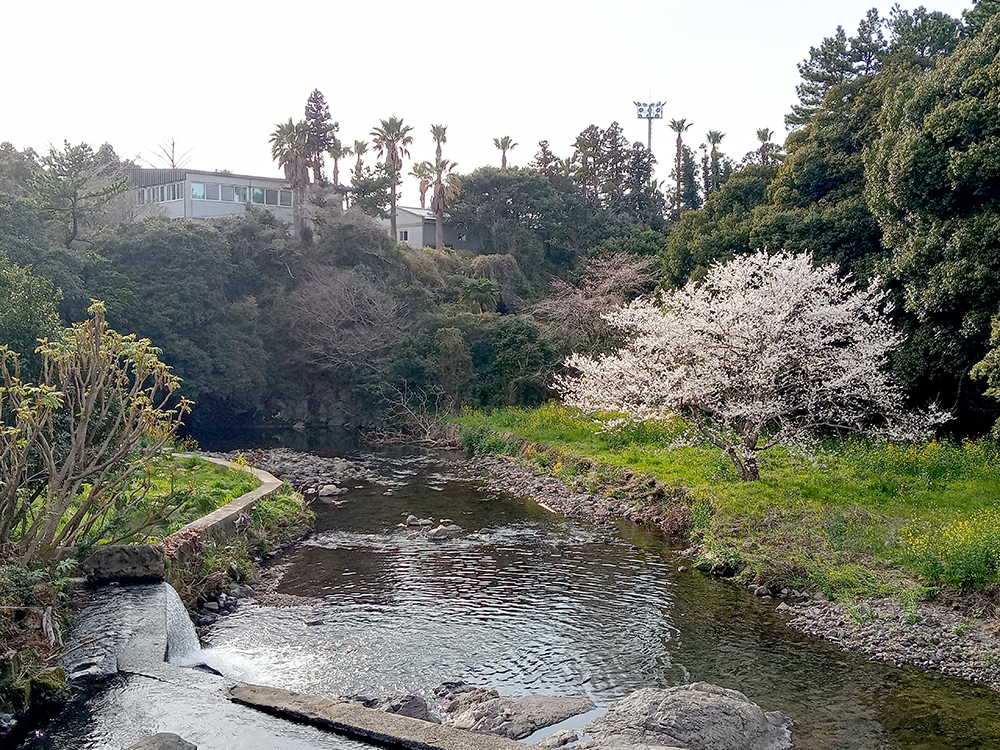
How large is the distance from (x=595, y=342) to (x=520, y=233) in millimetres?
18490

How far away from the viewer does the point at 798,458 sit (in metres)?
19.7

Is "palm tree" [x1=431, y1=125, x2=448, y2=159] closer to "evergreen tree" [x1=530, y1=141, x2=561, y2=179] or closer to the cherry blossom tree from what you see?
"evergreen tree" [x1=530, y1=141, x2=561, y2=179]

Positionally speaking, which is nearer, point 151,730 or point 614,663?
point 151,730

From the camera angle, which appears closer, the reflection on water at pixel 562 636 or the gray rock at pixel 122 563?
the reflection on water at pixel 562 636

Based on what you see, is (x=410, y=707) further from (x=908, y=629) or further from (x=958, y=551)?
(x=958, y=551)

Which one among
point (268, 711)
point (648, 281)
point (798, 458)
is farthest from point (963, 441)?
point (648, 281)

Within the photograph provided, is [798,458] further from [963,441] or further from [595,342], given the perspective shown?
[595,342]

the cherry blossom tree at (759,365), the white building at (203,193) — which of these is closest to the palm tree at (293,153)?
the white building at (203,193)

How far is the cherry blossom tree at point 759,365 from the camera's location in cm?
1794

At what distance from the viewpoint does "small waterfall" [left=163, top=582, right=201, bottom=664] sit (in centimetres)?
1006

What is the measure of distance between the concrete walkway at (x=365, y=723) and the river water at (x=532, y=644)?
227 mm

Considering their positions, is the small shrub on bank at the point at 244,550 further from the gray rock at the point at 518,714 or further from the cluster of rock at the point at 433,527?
the gray rock at the point at 518,714

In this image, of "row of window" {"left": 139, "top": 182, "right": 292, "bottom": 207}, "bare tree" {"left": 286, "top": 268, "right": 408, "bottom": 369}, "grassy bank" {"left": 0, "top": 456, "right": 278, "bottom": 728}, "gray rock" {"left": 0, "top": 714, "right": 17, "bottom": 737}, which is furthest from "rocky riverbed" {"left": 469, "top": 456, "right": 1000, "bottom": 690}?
"row of window" {"left": 139, "top": 182, "right": 292, "bottom": 207}

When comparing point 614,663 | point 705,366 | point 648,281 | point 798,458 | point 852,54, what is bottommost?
point 614,663
